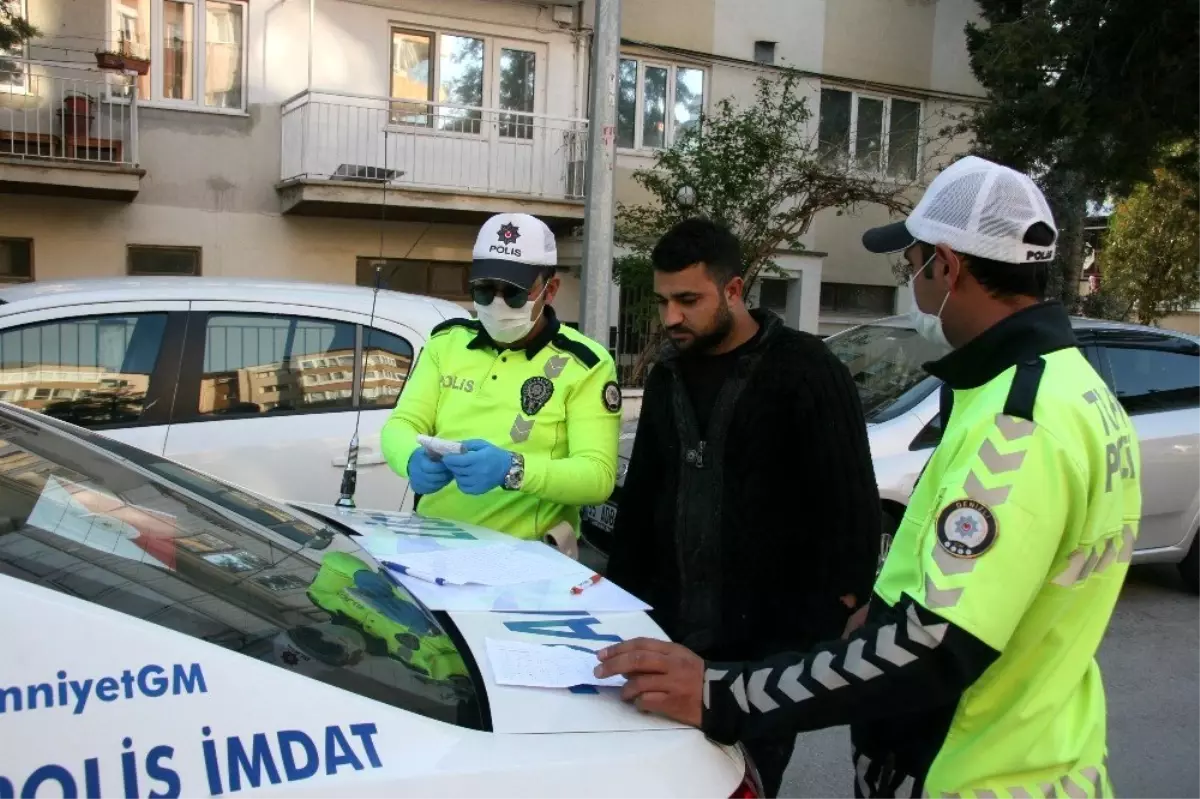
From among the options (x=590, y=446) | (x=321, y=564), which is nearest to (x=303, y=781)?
(x=321, y=564)

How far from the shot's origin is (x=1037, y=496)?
4.50ft

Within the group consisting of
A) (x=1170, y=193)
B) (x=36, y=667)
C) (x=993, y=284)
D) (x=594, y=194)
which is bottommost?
(x=36, y=667)

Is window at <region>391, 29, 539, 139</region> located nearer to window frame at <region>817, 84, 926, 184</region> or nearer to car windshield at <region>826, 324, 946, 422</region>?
window frame at <region>817, 84, 926, 184</region>

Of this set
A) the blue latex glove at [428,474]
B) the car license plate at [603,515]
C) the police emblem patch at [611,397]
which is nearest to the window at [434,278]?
the car license plate at [603,515]

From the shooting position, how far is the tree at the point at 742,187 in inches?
482

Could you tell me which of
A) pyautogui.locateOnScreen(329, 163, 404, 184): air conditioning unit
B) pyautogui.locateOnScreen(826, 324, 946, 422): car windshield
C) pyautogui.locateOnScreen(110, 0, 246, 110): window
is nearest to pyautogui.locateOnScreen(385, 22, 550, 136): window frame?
pyautogui.locateOnScreen(329, 163, 404, 184): air conditioning unit

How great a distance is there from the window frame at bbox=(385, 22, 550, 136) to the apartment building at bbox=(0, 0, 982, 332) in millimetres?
26

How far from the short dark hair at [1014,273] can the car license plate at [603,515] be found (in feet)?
10.9

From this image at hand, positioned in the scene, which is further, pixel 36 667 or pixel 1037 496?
pixel 1037 496

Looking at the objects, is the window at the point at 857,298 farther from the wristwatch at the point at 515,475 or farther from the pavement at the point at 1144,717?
the wristwatch at the point at 515,475

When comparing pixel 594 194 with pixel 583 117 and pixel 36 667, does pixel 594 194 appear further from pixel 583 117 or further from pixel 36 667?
pixel 36 667

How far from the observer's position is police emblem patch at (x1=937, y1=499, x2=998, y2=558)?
54.4 inches

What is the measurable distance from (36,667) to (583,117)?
12739mm

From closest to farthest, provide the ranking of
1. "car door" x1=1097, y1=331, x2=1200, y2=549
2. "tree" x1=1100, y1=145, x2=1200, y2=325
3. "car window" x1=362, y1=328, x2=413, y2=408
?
"car window" x1=362, y1=328, x2=413, y2=408
"car door" x1=1097, y1=331, x2=1200, y2=549
"tree" x1=1100, y1=145, x2=1200, y2=325
